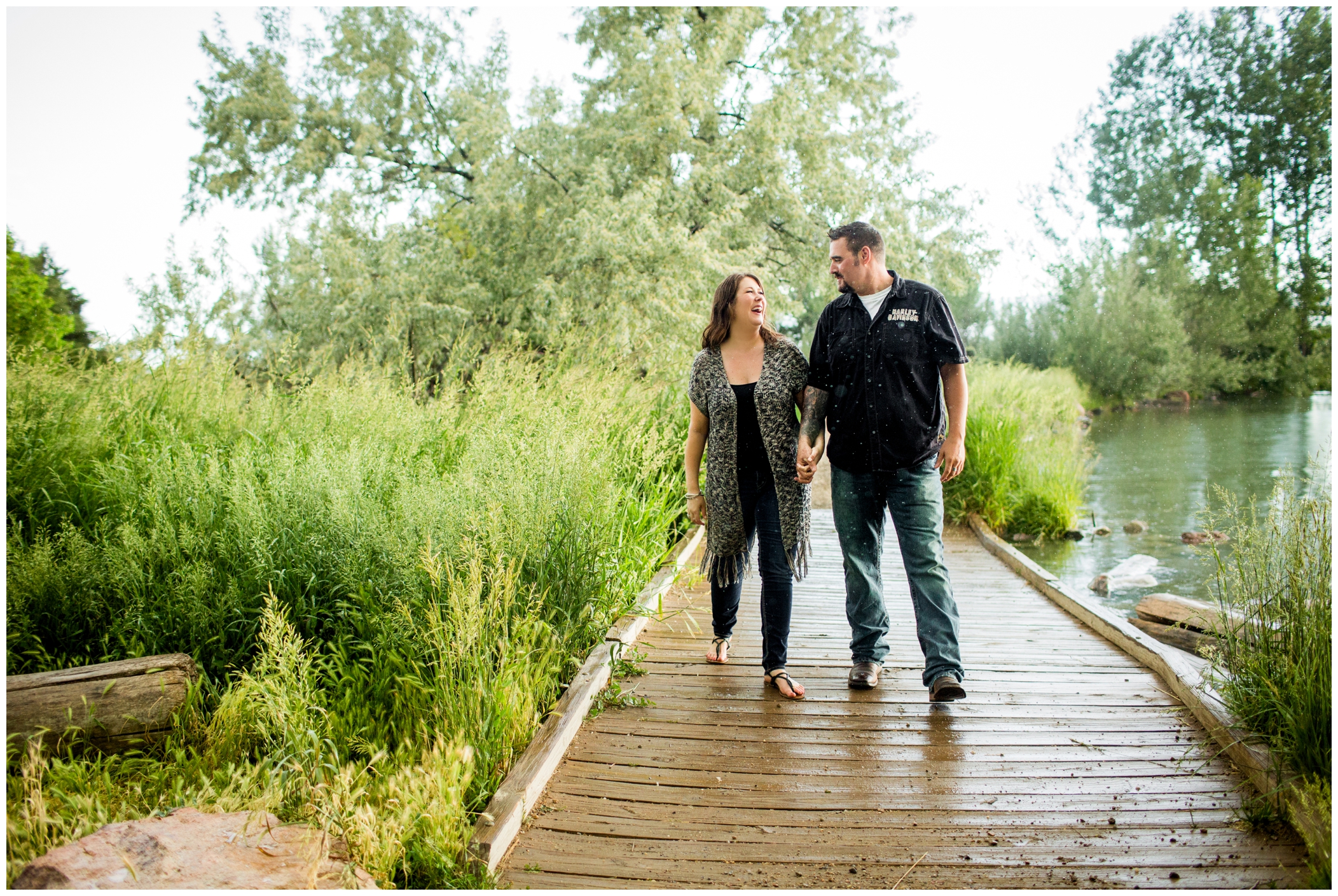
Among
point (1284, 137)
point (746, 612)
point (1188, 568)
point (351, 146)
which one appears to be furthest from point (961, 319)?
point (746, 612)

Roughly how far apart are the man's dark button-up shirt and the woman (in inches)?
9.6

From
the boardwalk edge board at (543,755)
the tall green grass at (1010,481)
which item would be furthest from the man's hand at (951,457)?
the tall green grass at (1010,481)

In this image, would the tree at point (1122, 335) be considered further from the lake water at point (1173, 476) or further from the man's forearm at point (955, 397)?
the man's forearm at point (955, 397)

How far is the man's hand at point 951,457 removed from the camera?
359 centimetres

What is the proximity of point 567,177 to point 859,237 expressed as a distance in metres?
9.93

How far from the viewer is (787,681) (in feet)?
12.1

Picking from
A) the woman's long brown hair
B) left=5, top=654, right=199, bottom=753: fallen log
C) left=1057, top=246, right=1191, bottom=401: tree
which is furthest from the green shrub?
left=1057, top=246, right=1191, bottom=401: tree

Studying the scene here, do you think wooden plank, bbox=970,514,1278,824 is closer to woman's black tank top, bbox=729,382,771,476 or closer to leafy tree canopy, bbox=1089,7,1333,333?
woman's black tank top, bbox=729,382,771,476

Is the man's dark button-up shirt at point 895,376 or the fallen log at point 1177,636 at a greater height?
the man's dark button-up shirt at point 895,376

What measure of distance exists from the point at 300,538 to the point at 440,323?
9.14 metres

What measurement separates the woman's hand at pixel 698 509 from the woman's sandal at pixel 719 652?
0.63m

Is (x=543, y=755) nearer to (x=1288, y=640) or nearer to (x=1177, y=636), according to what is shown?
(x=1288, y=640)

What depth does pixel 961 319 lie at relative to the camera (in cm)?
4806

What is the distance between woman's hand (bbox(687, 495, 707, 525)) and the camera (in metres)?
4.02
